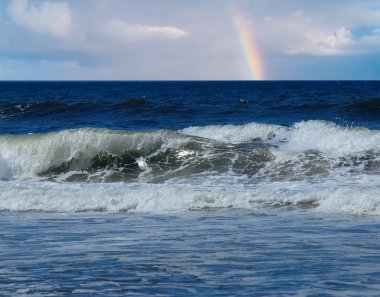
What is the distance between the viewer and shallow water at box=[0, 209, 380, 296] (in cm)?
677

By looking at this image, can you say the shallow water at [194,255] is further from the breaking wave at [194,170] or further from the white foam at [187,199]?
the breaking wave at [194,170]

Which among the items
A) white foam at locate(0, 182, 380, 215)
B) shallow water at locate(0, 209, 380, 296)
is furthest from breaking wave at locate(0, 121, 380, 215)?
shallow water at locate(0, 209, 380, 296)

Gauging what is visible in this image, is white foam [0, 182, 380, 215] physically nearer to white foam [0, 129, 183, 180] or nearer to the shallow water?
the shallow water

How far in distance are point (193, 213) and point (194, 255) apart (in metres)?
3.73

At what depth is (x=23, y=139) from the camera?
70.5 feet

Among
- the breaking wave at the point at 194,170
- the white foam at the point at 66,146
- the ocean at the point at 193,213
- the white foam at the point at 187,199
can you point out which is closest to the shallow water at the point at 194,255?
the ocean at the point at 193,213

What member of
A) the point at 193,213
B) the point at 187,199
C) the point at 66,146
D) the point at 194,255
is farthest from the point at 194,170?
the point at 194,255

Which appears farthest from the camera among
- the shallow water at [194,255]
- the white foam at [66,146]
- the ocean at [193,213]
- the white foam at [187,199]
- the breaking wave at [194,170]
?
the white foam at [66,146]

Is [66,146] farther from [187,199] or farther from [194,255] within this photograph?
[194,255]

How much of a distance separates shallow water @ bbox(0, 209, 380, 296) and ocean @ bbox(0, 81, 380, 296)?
22 millimetres

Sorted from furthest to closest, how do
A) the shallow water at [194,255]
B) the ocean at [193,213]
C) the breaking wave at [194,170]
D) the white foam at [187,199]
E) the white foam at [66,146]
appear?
the white foam at [66,146], the breaking wave at [194,170], the white foam at [187,199], the ocean at [193,213], the shallow water at [194,255]

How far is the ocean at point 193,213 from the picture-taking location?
709 centimetres

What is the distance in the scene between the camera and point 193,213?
39.0ft

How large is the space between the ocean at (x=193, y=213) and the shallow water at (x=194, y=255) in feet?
0.07
